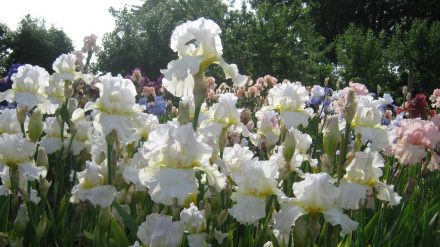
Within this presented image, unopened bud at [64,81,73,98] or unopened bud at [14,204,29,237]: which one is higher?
unopened bud at [64,81,73,98]

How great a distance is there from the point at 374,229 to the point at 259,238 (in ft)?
3.41

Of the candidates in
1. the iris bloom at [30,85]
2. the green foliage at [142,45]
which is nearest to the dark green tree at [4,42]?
the green foliage at [142,45]

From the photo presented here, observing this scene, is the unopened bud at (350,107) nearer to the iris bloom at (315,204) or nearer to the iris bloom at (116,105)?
the iris bloom at (315,204)

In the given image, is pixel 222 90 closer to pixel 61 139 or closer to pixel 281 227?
pixel 61 139

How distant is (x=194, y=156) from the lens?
1.62m

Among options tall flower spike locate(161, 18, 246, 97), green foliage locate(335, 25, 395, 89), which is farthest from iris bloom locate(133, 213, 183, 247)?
green foliage locate(335, 25, 395, 89)

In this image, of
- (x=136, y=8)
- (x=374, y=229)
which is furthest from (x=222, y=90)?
(x=136, y=8)

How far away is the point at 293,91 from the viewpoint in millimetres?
3031

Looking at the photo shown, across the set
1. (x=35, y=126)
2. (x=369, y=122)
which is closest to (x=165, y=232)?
(x=35, y=126)

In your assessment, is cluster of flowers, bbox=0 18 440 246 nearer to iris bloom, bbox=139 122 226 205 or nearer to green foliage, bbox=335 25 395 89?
iris bloom, bbox=139 122 226 205

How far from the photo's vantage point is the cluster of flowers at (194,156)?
1.62m

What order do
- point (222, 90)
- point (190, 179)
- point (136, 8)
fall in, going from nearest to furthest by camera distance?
point (190, 179) → point (222, 90) → point (136, 8)

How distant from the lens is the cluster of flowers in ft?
5.32

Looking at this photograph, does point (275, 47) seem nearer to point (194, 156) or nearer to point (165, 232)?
point (194, 156)
